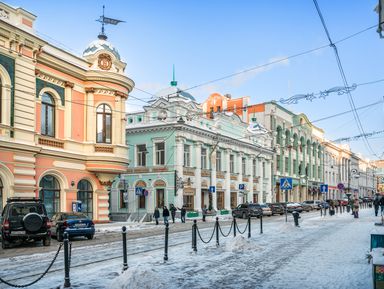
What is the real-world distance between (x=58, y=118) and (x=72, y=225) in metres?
9.52

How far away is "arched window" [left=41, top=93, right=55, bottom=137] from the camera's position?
88.4 feet

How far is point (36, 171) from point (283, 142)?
47.7 m

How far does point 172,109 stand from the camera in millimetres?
42219

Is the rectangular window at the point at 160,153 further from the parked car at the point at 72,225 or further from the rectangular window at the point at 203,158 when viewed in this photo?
the parked car at the point at 72,225

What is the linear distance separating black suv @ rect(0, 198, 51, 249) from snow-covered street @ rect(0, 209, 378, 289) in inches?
93.3

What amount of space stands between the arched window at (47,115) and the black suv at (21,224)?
366 inches

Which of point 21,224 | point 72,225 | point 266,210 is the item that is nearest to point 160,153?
point 266,210

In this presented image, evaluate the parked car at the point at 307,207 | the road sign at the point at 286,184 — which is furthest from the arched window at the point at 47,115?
the parked car at the point at 307,207

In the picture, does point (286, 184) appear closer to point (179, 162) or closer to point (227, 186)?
point (179, 162)

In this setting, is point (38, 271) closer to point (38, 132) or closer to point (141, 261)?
point (141, 261)

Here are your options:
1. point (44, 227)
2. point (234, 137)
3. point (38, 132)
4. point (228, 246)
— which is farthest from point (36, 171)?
point (234, 137)

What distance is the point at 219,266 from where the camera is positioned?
11.5 metres

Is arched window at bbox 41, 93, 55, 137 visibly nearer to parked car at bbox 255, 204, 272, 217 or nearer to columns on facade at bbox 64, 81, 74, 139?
columns on facade at bbox 64, 81, 74, 139

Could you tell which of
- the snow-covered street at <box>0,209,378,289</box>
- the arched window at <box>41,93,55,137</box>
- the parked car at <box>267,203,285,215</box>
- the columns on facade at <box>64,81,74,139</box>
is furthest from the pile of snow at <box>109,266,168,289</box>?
the parked car at <box>267,203,285,215</box>
